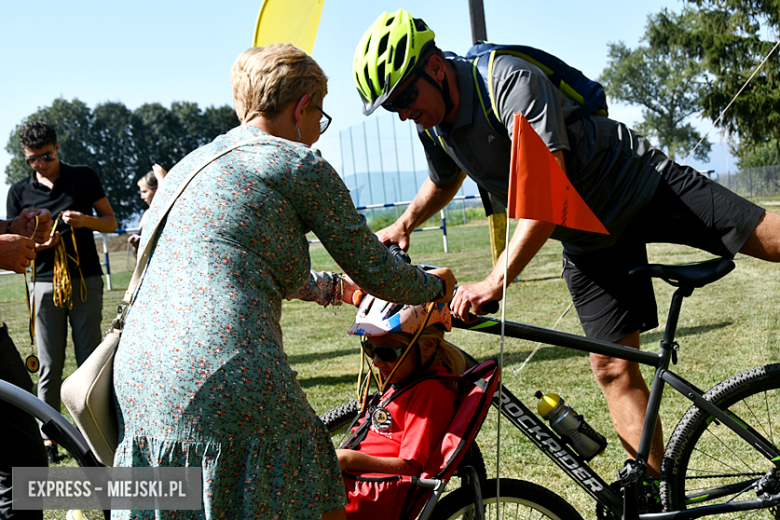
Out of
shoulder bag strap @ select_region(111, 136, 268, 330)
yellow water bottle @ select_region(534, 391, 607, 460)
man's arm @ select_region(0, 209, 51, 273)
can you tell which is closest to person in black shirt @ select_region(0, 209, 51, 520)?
man's arm @ select_region(0, 209, 51, 273)

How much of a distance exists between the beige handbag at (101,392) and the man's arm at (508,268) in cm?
88

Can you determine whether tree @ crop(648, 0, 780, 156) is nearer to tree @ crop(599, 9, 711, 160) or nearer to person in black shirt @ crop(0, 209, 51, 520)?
person in black shirt @ crop(0, 209, 51, 520)

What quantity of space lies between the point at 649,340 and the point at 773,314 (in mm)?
1711

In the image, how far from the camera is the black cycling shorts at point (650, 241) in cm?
244

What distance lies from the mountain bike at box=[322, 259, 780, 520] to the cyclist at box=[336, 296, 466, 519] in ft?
0.72

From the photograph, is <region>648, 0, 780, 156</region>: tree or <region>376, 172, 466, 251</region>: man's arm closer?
<region>376, 172, 466, 251</region>: man's arm

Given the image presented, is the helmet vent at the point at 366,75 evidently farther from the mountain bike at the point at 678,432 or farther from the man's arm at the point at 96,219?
the man's arm at the point at 96,219

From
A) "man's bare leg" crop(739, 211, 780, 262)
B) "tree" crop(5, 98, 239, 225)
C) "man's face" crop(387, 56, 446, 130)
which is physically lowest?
"man's bare leg" crop(739, 211, 780, 262)

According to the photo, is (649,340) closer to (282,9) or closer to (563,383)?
(563,383)

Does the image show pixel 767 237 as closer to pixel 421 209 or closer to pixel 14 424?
pixel 421 209

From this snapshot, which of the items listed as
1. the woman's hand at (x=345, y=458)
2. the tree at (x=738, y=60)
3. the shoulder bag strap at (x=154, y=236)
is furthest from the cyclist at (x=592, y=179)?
the tree at (x=738, y=60)

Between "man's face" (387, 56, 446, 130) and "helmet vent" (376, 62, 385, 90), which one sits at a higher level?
"helmet vent" (376, 62, 385, 90)

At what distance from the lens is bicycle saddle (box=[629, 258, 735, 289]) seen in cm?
238

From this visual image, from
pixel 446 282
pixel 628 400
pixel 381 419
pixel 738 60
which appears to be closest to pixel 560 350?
pixel 628 400
